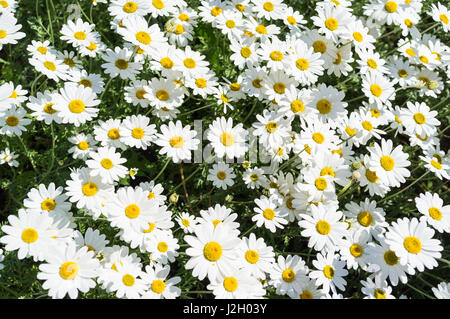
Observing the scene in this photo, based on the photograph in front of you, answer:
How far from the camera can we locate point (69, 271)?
2.39 m

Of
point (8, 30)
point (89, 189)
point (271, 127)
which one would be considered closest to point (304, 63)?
point (271, 127)

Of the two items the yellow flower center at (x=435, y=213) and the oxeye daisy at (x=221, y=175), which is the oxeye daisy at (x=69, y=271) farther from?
the yellow flower center at (x=435, y=213)

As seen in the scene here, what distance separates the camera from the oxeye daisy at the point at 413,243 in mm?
2857

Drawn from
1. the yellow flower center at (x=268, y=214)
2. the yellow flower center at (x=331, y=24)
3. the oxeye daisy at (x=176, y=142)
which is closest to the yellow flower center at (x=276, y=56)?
the yellow flower center at (x=331, y=24)

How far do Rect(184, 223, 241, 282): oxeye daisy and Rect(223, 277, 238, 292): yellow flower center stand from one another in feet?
0.13

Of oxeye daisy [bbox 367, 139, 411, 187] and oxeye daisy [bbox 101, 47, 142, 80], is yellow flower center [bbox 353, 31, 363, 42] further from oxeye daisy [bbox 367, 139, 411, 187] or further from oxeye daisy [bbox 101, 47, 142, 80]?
oxeye daisy [bbox 101, 47, 142, 80]

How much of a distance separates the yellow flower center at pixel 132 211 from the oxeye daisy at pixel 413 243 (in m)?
1.72

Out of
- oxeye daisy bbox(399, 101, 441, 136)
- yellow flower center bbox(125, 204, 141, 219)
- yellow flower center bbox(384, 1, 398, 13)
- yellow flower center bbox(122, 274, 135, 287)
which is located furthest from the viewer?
yellow flower center bbox(384, 1, 398, 13)

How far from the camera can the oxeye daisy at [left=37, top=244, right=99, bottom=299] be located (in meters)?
2.36

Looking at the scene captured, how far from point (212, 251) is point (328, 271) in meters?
0.89

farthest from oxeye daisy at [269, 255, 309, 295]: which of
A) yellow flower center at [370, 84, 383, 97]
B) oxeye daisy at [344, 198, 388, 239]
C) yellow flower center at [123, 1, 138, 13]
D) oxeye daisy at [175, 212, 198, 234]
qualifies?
yellow flower center at [123, 1, 138, 13]

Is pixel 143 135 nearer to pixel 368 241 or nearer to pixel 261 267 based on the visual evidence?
pixel 261 267
